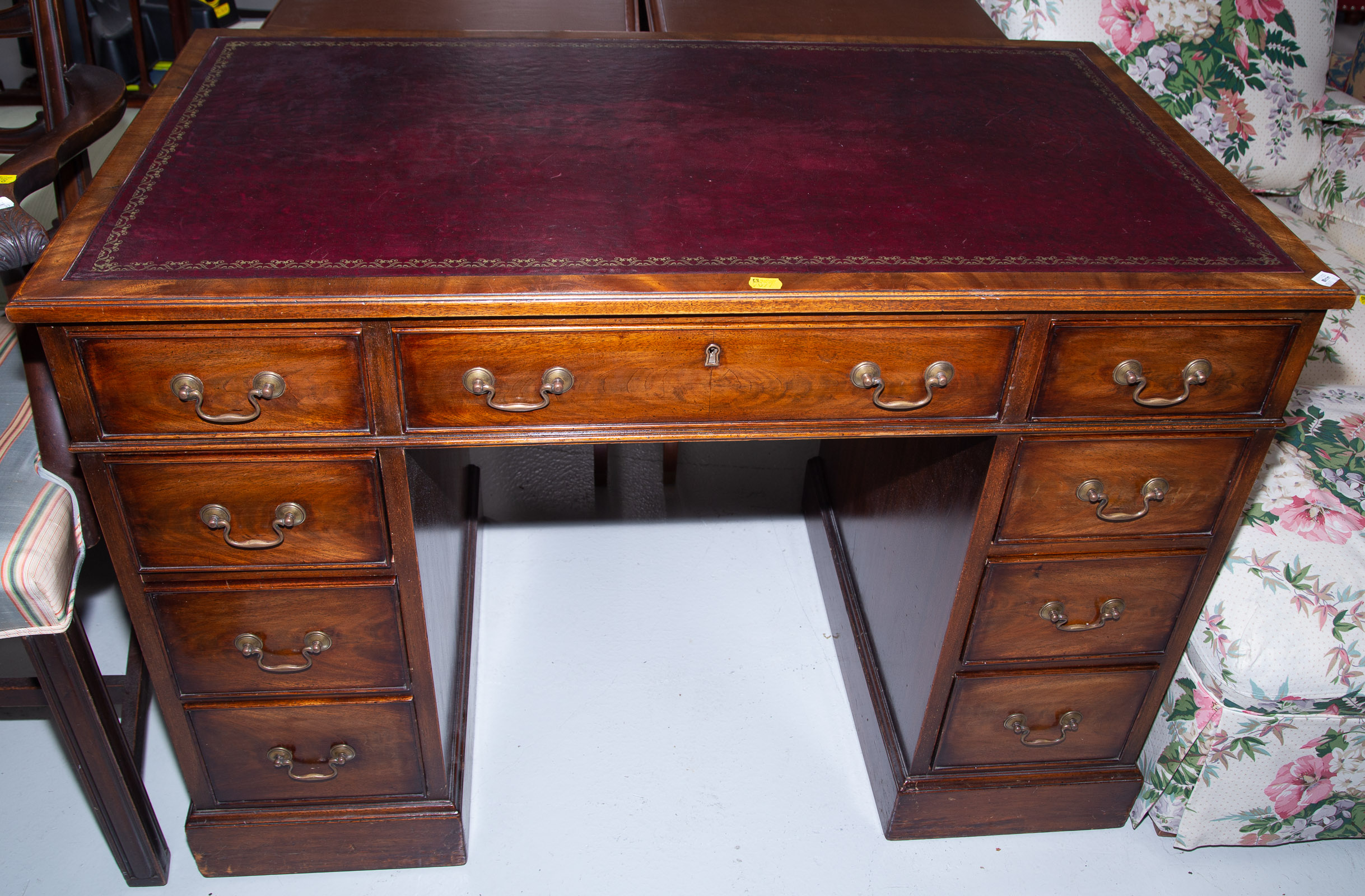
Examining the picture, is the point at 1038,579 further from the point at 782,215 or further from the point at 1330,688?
the point at 782,215

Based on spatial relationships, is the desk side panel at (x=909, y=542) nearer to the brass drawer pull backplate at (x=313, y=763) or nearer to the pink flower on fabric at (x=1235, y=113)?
the brass drawer pull backplate at (x=313, y=763)

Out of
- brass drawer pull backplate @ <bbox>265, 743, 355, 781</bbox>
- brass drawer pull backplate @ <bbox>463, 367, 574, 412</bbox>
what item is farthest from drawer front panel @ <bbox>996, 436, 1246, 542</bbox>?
brass drawer pull backplate @ <bbox>265, 743, 355, 781</bbox>

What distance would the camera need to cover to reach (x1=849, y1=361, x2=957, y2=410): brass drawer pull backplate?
3.56 ft

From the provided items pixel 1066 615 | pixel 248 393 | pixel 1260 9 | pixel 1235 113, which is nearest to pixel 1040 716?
pixel 1066 615

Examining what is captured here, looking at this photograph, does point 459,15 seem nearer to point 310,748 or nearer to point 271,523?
point 271,523

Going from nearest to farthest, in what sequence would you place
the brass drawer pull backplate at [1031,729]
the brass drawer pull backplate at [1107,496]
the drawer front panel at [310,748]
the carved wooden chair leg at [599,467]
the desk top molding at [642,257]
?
1. the desk top molding at [642,257]
2. the brass drawer pull backplate at [1107,496]
3. the drawer front panel at [310,748]
4. the brass drawer pull backplate at [1031,729]
5. the carved wooden chair leg at [599,467]

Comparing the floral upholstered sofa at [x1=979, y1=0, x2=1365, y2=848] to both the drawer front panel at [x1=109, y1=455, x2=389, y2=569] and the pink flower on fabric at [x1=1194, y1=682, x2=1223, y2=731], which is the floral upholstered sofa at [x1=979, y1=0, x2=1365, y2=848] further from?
the drawer front panel at [x1=109, y1=455, x2=389, y2=569]

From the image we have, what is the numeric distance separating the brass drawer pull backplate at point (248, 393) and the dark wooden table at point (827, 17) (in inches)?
38.5

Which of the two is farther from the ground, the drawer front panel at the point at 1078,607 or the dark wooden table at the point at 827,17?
the dark wooden table at the point at 827,17

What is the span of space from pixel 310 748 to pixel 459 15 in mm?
1234

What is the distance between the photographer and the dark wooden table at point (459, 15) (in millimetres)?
1726

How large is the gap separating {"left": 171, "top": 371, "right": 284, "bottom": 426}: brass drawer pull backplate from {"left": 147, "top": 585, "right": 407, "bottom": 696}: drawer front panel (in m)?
0.26

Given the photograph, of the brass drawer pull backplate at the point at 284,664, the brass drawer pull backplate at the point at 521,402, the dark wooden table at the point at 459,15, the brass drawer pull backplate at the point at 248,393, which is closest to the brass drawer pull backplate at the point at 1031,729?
the brass drawer pull backplate at the point at 521,402

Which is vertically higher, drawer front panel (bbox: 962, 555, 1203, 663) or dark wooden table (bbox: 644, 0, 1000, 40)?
dark wooden table (bbox: 644, 0, 1000, 40)
